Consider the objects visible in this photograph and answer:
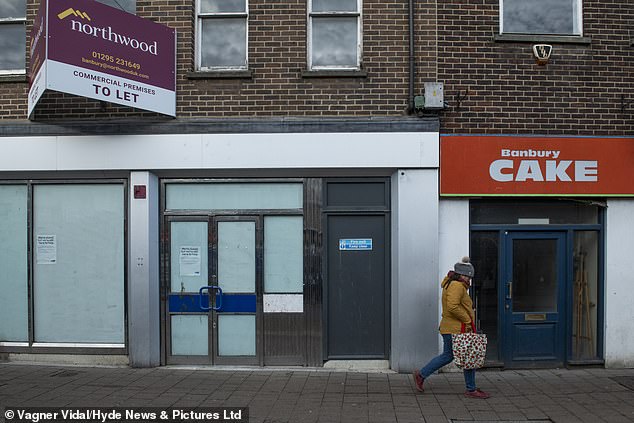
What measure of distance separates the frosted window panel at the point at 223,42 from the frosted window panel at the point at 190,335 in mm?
3713

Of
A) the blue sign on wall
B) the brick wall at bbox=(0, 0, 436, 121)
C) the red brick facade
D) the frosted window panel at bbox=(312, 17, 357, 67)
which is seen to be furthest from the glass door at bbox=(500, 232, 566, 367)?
the frosted window panel at bbox=(312, 17, 357, 67)

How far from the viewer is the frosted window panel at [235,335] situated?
24.5 feet

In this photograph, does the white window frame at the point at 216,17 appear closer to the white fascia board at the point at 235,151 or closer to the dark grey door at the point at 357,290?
the white fascia board at the point at 235,151

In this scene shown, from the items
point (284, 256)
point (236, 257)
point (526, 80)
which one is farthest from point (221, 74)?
point (526, 80)

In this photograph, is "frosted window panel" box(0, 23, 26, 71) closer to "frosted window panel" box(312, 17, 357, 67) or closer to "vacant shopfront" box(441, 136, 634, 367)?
"frosted window panel" box(312, 17, 357, 67)

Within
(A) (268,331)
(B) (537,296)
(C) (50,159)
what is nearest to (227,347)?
(A) (268,331)

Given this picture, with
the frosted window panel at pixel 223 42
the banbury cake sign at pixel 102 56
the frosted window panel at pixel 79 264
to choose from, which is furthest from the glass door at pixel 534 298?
the frosted window panel at pixel 79 264

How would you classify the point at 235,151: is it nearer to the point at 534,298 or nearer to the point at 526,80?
the point at 526,80

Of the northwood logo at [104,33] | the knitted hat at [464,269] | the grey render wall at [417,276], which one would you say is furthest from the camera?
the grey render wall at [417,276]

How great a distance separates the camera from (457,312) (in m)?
6.02

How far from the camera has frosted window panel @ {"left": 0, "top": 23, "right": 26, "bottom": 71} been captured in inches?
305

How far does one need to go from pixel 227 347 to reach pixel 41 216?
3.37 m

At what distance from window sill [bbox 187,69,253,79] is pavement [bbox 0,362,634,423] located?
13.6ft

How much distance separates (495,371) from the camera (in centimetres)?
729
